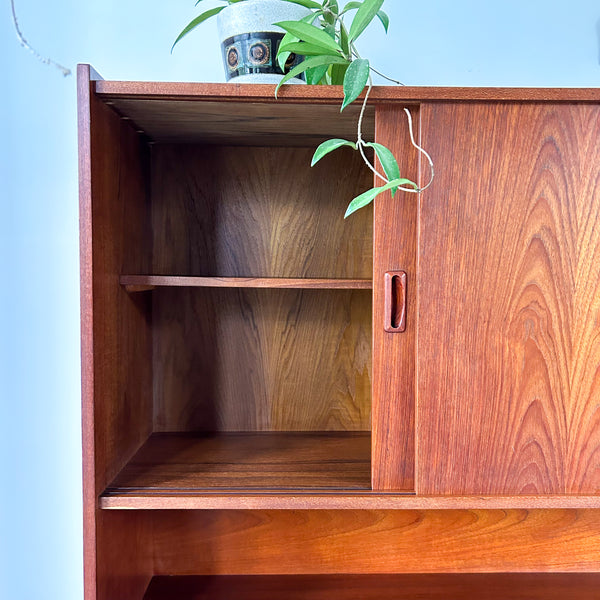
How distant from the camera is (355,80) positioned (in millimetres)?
717

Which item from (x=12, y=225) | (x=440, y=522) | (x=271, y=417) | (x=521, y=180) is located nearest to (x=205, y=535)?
(x=271, y=417)

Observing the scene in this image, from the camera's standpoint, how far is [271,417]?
44.2 inches

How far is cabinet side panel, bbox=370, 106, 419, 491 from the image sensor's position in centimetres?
79

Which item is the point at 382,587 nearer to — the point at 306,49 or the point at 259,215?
the point at 259,215

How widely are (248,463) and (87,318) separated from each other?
38 cm

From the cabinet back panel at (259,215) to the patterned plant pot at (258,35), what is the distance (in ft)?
0.92

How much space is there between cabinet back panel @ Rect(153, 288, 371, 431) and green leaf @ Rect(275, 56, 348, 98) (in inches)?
19.0

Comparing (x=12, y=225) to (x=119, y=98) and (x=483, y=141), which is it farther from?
(x=483, y=141)

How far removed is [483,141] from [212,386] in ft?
2.35

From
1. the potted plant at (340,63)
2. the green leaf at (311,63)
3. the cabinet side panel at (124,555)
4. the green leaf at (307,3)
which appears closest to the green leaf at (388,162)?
the potted plant at (340,63)

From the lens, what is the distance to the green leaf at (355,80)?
2.35 ft

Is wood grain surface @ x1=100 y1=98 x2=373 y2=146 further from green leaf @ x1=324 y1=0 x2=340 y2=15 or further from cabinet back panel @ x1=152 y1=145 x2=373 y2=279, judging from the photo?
green leaf @ x1=324 y1=0 x2=340 y2=15

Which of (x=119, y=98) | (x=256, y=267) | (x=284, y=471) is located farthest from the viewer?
(x=256, y=267)

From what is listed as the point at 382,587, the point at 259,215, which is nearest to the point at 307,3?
the point at 259,215
